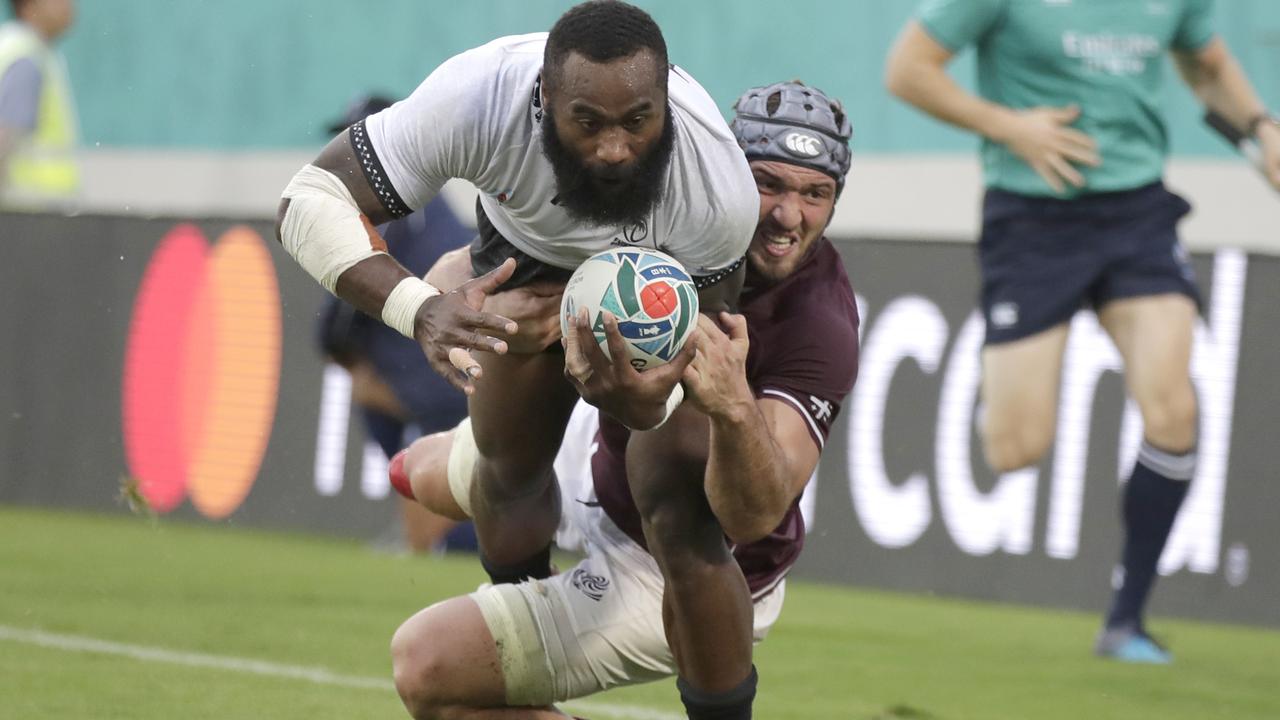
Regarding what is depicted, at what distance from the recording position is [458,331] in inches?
179

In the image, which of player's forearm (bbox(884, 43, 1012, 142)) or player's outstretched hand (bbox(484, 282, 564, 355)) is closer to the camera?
player's outstretched hand (bbox(484, 282, 564, 355))

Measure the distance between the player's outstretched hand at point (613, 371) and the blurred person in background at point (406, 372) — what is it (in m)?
5.13

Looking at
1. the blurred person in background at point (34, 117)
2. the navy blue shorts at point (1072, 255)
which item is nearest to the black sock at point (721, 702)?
the navy blue shorts at point (1072, 255)

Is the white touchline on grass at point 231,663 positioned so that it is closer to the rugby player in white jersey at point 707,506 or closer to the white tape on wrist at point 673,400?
the rugby player in white jersey at point 707,506

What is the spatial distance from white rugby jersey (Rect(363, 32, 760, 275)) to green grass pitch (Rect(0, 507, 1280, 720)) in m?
1.96

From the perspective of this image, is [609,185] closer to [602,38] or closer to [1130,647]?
[602,38]

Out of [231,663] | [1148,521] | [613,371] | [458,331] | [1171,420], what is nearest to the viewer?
[458,331]

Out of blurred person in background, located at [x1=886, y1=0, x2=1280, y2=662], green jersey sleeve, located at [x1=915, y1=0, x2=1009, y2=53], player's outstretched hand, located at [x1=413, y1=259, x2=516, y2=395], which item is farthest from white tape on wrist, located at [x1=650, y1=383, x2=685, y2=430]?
green jersey sleeve, located at [x1=915, y1=0, x2=1009, y2=53]

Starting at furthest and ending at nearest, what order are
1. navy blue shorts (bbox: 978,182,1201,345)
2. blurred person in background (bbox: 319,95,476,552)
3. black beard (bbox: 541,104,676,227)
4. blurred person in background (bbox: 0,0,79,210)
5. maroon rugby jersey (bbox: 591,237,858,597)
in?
1. blurred person in background (bbox: 0,0,79,210)
2. blurred person in background (bbox: 319,95,476,552)
3. navy blue shorts (bbox: 978,182,1201,345)
4. maroon rugby jersey (bbox: 591,237,858,597)
5. black beard (bbox: 541,104,676,227)

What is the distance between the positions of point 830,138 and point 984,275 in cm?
278

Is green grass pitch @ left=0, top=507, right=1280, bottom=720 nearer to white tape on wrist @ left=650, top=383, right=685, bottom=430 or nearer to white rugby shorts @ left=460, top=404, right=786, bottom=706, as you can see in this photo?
white rugby shorts @ left=460, top=404, right=786, bottom=706

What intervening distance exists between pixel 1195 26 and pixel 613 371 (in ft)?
14.2

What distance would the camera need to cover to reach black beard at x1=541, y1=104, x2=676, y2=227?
477cm

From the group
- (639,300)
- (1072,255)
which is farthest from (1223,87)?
(639,300)
